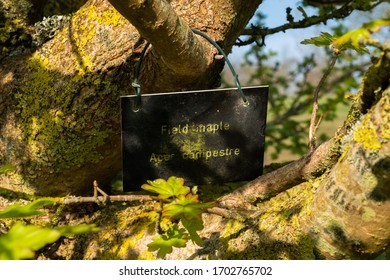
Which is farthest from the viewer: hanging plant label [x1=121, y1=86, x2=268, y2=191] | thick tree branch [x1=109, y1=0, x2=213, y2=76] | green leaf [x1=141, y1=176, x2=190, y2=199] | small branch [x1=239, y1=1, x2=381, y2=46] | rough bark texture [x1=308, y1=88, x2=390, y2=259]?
small branch [x1=239, y1=1, x2=381, y2=46]

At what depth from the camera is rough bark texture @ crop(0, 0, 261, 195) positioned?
1.83 metres


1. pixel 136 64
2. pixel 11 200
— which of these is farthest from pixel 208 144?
pixel 11 200

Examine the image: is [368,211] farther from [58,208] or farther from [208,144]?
[58,208]

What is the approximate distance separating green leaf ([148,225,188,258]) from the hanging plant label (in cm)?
33

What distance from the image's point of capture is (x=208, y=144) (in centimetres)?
184

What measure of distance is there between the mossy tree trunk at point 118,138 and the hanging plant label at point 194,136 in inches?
4.2

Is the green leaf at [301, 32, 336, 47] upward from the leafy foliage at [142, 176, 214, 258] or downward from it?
upward

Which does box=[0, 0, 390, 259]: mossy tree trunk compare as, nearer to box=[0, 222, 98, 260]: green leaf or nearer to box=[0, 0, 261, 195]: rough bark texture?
box=[0, 0, 261, 195]: rough bark texture

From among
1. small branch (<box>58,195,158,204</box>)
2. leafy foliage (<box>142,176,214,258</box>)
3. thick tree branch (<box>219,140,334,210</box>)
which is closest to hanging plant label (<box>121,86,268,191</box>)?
thick tree branch (<box>219,140,334,210</box>)

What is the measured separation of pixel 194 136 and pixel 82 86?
18.2 inches

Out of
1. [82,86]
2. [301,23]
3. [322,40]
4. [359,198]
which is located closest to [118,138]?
[82,86]

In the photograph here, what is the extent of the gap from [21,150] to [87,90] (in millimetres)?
396

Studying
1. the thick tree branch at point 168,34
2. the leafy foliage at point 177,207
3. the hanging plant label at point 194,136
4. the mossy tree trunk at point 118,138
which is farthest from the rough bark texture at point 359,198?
the thick tree branch at point 168,34

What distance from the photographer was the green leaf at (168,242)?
151cm
